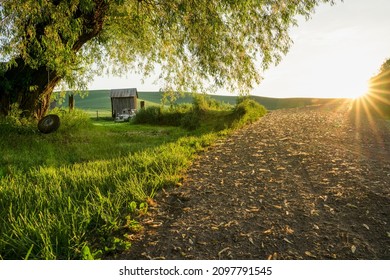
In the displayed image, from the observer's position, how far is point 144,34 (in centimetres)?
1415

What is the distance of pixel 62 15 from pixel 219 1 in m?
4.70

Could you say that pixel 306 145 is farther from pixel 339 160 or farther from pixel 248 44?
pixel 248 44

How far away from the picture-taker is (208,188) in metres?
5.52

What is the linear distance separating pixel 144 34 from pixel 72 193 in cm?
1040

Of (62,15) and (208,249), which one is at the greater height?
(62,15)

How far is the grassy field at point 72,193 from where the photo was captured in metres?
3.70

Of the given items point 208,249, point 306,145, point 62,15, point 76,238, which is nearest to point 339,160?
point 306,145

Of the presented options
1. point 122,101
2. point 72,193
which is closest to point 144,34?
point 72,193

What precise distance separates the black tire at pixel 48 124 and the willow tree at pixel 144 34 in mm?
888

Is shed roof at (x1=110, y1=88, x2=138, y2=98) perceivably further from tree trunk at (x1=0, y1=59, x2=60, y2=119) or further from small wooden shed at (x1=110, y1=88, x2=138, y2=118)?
tree trunk at (x1=0, y1=59, x2=60, y2=119)

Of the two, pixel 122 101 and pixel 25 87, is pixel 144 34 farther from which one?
pixel 122 101

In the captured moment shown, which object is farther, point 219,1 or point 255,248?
point 219,1

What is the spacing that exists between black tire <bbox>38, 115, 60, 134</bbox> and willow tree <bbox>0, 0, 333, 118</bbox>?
89 centimetres

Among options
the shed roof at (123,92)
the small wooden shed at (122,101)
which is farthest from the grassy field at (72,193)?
the shed roof at (123,92)
